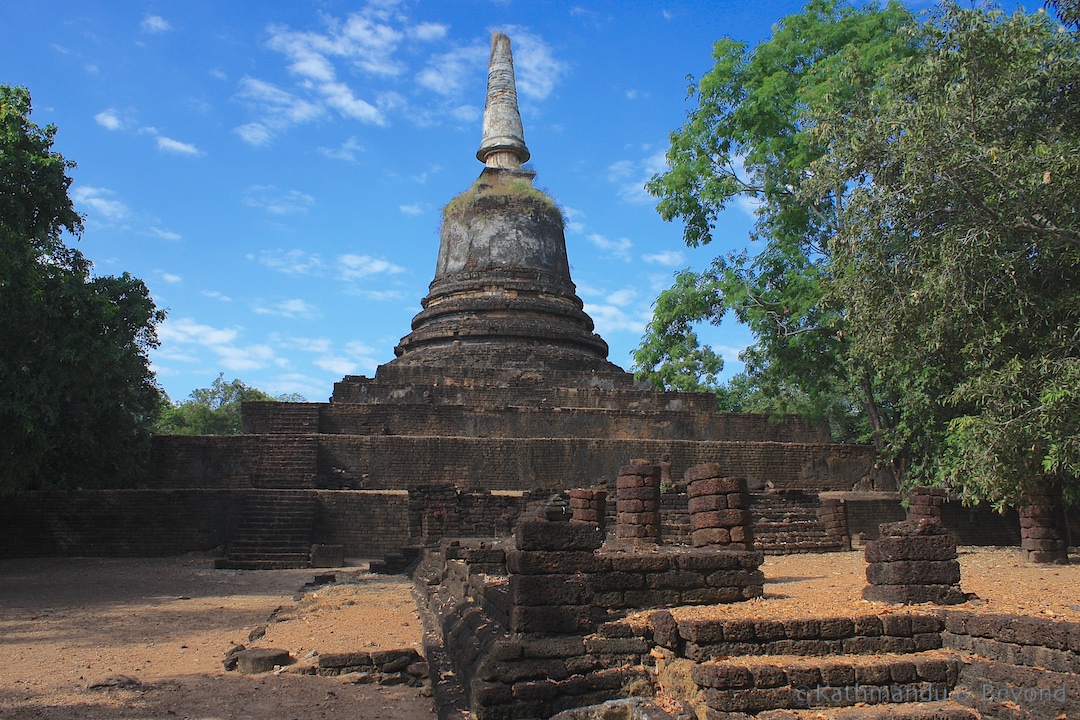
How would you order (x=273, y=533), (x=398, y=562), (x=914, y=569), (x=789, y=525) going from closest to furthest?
1. (x=914, y=569)
2. (x=398, y=562)
3. (x=273, y=533)
4. (x=789, y=525)

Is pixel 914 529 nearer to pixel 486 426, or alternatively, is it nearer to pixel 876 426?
pixel 876 426

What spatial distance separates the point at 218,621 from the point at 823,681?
638 centimetres

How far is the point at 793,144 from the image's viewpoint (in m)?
18.1

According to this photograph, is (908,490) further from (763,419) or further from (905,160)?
(905,160)

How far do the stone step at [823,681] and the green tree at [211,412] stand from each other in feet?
107

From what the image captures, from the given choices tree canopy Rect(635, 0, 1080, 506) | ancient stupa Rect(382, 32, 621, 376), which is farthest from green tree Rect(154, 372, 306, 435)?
tree canopy Rect(635, 0, 1080, 506)

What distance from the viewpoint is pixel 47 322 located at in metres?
11.4

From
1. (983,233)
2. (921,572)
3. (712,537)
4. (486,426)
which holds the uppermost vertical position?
(983,233)

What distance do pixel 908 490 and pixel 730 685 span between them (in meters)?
14.0

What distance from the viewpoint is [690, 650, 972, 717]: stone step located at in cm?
452

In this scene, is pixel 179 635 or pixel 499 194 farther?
pixel 499 194

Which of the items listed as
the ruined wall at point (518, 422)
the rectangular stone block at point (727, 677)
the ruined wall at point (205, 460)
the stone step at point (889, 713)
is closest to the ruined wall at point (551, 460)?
the ruined wall at point (518, 422)

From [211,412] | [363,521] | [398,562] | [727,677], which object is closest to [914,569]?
[727,677]

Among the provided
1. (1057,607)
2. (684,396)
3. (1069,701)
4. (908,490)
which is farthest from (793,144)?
(1069,701)
